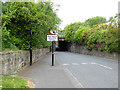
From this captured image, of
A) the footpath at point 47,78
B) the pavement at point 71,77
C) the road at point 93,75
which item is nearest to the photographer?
the footpath at point 47,78

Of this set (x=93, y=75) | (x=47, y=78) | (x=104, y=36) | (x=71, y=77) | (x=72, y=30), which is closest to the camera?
(x=47, y=78)

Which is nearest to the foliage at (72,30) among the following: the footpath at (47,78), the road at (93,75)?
the road at (93,75)

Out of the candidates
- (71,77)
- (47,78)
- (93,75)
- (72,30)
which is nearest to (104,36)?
(93,75)

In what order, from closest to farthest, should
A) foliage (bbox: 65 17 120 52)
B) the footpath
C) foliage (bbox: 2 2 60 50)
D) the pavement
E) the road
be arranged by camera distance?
1. the footpath
2. the pavement
3. the road
4. foliage (bbox: 2 2 60 50)
5. foliage (bbox: 65 17 120 52)

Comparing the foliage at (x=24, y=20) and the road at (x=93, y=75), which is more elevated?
the foliage at (x=24, y=20)

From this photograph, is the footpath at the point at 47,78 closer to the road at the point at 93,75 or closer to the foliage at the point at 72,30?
the road at the point at 93,75

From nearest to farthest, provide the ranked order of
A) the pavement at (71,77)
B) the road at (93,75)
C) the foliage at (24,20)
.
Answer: the pavement at (71,77), the road at (93,75), the foliage at (24,20)

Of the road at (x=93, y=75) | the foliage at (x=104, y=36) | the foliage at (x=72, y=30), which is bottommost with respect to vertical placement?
the road at (x=93, y=75)

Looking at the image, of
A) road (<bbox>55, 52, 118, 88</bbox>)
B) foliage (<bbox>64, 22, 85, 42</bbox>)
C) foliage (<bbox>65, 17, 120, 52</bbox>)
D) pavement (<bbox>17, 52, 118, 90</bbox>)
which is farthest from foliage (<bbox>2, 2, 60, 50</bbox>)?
foliage (<bbox>64, 22, 85, 42</bbox>)

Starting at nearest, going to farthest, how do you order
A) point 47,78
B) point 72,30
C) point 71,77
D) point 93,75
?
1. point 47,78
2. point 71,77
3. point 93,75
4. point 72,30

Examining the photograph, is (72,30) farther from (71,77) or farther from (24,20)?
(71,77)

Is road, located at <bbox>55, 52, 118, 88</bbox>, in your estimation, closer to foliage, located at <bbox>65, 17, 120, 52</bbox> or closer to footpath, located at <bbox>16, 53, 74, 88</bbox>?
footpath, located at <bbox>16, 53, 74, 88</bbox>

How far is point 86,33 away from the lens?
32594 millimetres

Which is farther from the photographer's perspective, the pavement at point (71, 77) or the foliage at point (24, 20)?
the foliage at point (24, 20)
